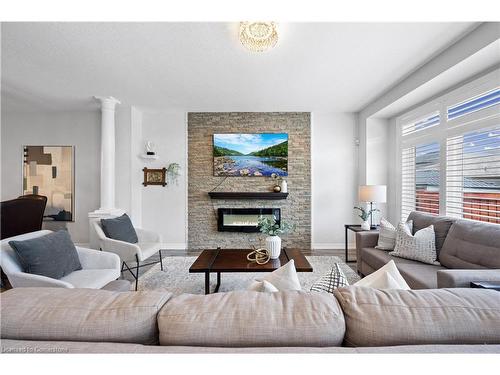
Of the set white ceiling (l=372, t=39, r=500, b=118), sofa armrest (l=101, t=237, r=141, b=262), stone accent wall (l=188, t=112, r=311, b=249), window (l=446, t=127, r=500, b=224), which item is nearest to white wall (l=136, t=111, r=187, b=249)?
stone accent wall (l=188, t=112, r=311, b=249)

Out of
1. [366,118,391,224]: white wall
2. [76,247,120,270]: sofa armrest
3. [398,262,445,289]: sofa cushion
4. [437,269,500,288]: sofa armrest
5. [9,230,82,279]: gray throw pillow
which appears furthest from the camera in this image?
[366,118,391,224]: white wall

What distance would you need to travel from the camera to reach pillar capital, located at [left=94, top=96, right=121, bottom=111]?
3.82 metres

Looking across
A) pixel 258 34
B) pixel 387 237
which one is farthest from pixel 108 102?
pixel 387 237

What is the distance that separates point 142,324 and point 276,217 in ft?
12.6

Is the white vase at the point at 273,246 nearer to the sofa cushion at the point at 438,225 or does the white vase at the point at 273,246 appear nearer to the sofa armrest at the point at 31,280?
the sofa cushion at the point at 438,225

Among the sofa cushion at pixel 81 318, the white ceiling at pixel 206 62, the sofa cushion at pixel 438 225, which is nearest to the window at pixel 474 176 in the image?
the sofa cushion at pixel 438 225

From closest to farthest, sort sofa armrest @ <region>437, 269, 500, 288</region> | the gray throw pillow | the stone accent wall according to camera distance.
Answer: sofa armrest @ <region>437, 269, 500, 288</region> < the gray throw pillow < the stone accent wall

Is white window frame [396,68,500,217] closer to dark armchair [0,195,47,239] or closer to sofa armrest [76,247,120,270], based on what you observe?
sofa armrest [76,247,120,270]

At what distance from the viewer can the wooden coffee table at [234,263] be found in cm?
226

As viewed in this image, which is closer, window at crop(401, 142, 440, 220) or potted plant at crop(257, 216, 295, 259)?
potted plant at crop(257, 216, 295, 259)

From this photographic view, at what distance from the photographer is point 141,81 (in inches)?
127

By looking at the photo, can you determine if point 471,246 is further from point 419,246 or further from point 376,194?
point 376,194

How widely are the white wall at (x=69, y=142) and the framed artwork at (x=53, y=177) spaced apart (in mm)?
97

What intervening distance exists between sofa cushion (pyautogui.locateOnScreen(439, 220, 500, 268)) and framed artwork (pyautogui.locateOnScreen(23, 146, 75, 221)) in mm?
5794
